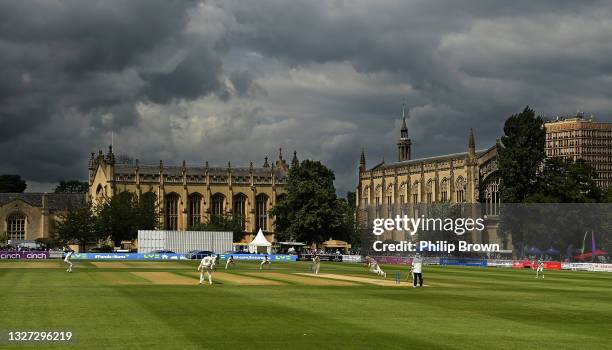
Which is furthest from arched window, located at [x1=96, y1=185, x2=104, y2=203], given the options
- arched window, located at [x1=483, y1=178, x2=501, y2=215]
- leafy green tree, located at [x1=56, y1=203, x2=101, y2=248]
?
arched window, located at [x1=483, y1=178, x2=501, y2=215]

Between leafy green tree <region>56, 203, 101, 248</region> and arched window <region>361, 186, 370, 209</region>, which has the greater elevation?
arched window <region>361, 186, 370, 209</region>

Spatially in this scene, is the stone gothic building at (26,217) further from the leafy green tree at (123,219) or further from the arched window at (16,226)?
the leafy green tree at (123,219)

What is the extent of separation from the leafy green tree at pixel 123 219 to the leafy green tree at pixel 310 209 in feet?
79.5

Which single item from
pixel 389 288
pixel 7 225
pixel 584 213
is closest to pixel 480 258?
pixel 584 213

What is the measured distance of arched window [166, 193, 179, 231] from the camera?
16112 cm

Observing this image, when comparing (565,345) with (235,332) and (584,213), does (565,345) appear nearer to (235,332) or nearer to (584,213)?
(235,332)

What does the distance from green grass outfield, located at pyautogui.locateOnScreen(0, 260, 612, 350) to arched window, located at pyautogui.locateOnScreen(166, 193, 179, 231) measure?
116249 millimetres

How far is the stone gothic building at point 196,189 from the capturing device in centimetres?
15962

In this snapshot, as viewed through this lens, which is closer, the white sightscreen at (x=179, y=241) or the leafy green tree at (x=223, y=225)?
the white sightscreen at (x=179, y=241)

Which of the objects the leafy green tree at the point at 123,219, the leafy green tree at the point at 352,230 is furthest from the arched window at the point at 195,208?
the leafy green tree at the point at 352,230

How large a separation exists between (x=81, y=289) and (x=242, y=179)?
125m

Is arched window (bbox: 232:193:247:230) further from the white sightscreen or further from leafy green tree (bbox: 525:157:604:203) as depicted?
leafy green tree (bbox: 525:157:604:203)

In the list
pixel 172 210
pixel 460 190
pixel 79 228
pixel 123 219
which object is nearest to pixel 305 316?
pixel 460 190

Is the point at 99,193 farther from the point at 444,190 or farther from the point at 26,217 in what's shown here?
the point at 444,190
